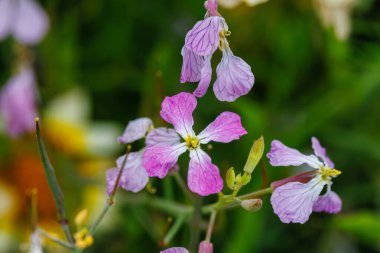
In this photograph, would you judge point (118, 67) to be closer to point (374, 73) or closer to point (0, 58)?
point (0, 58)

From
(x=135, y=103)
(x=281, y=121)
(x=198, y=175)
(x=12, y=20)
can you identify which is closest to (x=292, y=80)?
(x=281, y=121)

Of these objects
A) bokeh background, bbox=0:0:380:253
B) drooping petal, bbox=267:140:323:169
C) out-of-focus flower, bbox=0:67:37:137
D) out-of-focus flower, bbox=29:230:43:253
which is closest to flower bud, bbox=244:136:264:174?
drooping petal, bbox=267:140:323:169

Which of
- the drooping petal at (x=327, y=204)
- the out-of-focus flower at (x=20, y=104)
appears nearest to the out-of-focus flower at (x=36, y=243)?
the drooping petal at (x=327, y=204)

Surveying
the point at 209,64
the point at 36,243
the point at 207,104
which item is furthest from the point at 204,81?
the point at 207,104

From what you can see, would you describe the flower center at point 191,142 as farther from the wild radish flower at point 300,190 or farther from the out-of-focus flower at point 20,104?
the out-of-focus flower at point 20,104

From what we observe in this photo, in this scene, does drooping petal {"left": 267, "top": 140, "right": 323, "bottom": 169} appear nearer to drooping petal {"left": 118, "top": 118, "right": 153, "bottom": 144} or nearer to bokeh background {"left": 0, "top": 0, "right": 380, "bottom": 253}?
drooping petal {"left": 118, "top": 118, "right": 153, "bottom": 144}

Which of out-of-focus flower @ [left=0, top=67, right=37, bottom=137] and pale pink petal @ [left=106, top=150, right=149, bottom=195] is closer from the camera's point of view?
pale pink petal @ [left=106, top=150, right=149, bottom=195]

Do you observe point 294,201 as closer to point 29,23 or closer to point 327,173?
point 327,173
